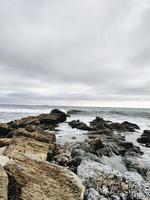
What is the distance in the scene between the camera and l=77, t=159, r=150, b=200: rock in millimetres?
5250

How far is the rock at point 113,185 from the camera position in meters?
5.25

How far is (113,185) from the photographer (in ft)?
17.9

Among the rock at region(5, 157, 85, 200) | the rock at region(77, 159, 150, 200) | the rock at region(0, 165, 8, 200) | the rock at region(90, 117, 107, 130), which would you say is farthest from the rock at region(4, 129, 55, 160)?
the rock at region(90, 117, 107, 130)

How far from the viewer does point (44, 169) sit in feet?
16.2

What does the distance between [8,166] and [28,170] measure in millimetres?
380

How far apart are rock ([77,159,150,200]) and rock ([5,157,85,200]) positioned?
849 millimetres

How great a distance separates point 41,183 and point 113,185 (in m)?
1.71

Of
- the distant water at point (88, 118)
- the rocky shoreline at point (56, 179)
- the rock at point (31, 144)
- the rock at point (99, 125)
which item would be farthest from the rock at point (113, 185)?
the rock at point (99, 125)

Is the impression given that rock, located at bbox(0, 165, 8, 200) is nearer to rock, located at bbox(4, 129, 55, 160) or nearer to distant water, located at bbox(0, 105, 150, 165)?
rock, located at bbox(4, 129, 55, 160)

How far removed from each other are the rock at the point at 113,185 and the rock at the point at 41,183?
2.79 ft

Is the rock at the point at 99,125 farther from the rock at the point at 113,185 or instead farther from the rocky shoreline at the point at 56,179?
the rock at the point at 113,185

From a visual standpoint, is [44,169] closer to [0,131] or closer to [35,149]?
[35,149]

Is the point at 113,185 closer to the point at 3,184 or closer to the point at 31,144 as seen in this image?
the point at 3,184

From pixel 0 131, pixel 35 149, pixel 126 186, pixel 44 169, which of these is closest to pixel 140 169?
pixel 126 186
